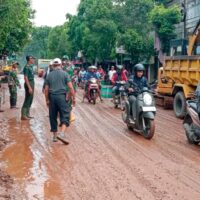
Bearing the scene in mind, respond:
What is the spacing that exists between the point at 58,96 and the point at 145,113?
79.7 inches

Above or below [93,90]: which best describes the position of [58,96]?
above

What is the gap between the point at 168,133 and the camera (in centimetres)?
1085

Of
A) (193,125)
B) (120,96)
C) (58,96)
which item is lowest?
(120,96)

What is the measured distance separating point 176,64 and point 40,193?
9.80m

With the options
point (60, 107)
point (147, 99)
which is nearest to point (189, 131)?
point (147, 99)

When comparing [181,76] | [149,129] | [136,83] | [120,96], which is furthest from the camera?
[120,96]

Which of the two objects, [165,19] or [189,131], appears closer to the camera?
[189,131]

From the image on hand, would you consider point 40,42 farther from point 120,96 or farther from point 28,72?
point 28,72

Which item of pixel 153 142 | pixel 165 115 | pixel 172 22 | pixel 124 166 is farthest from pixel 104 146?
pixel 172 22

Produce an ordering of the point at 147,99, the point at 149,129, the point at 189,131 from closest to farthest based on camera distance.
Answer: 1. the point at 189,131
2. the point at 149,129
3. the point at 147,99

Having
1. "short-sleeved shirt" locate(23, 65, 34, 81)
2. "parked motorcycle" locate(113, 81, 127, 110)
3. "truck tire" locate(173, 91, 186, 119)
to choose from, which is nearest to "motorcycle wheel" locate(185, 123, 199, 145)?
"truck tire" locate(173, 91, 186, 119)

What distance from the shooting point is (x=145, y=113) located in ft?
32.7

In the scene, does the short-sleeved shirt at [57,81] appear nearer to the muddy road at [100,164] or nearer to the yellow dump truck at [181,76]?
the muddy road at [100,164]

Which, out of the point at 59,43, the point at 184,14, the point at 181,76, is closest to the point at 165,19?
the point at 184,14
